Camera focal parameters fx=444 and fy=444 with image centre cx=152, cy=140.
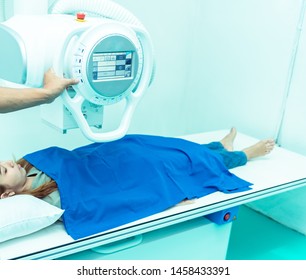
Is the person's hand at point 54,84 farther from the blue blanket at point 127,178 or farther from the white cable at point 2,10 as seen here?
the white cable at point 2,10

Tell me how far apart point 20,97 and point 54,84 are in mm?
115

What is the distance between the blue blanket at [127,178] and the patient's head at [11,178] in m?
0.10

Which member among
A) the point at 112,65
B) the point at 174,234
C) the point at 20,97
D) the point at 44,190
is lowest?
the point at 174,234

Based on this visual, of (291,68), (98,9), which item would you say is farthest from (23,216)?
(291,68)

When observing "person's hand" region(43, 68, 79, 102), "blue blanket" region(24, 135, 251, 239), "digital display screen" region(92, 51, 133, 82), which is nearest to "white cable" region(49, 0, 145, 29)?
"digital display screen" region(92, 51, 133, 82)

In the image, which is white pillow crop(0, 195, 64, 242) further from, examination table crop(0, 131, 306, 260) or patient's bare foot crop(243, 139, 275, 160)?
patient's bare foot crop(243, 139, 275, 160)

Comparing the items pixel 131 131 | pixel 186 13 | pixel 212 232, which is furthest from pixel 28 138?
pixel 186 13

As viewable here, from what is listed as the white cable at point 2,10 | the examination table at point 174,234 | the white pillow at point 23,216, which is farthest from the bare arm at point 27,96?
the white cable at point 2,10

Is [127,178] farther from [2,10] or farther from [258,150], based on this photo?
[2,10]

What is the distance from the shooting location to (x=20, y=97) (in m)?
1.40

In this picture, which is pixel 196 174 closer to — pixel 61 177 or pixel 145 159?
pixel 145 159

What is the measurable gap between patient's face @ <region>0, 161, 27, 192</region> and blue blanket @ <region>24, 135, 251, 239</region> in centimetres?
9

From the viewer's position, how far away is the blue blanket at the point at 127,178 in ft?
5.33

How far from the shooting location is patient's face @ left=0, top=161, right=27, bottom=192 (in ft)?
5.56
